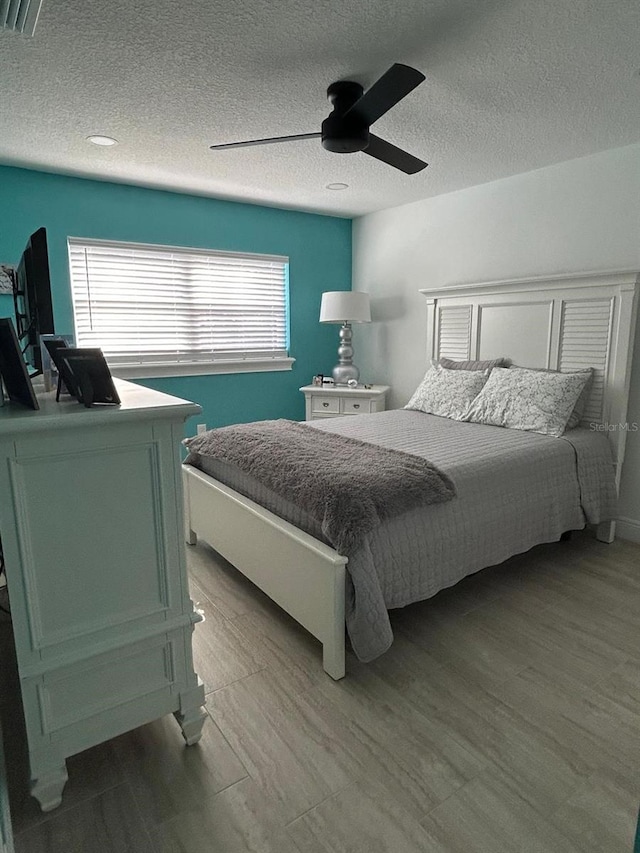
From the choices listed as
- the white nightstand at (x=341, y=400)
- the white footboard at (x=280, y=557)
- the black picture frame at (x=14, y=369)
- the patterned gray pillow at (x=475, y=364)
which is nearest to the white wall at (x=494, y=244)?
the white nightstand at (x=341, y=400)

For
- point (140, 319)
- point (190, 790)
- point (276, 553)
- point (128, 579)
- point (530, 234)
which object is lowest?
point (190, 790)

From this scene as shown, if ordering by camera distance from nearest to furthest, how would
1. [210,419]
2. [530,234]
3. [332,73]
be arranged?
[332,73] → [530,234] → [210,419]

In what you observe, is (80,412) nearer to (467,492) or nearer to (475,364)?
(467,492)

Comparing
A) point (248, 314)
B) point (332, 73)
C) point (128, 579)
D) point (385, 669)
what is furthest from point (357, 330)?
point (128, 579)

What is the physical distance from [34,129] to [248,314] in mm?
2082

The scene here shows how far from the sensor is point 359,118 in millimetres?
2002

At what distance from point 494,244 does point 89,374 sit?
317 centimetres

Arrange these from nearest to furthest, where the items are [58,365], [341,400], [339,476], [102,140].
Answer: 1. [58,365]
2. [339,476]
3. [102,140]
4. [341,400]

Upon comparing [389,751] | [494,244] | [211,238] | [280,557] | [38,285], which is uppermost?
[211,238]

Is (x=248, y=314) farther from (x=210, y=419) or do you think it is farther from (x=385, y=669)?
(x=385, y=669)

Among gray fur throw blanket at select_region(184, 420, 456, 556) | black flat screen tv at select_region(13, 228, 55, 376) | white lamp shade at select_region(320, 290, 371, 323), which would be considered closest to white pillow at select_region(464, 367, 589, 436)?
gray fur throw blanket at select_region(184, 420, 456, 556)

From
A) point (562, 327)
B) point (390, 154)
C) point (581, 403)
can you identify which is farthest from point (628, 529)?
point (390, 154)

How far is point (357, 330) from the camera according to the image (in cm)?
486

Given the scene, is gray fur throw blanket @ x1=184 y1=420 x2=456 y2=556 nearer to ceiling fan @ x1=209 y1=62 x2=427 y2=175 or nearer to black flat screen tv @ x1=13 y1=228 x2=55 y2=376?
black flat screen tv @ x1=13 y1=228 x2=55 y2=376
